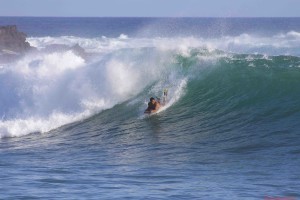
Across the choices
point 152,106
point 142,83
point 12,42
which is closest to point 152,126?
point 152,106

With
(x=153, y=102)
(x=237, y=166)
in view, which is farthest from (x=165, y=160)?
(x=153, y=102)

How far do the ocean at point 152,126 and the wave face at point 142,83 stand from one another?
3 centimetres

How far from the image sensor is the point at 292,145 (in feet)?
45.3

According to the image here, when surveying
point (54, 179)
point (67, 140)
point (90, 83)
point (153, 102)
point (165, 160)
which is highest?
point (90, 83)

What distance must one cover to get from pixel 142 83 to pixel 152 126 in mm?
3753

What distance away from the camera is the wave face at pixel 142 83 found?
1819 centimetres

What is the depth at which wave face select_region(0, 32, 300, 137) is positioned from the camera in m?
18.2

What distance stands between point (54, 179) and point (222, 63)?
10111mm

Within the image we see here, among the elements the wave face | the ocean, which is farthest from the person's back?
the wave face

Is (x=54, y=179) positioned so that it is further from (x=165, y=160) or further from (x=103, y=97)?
(x=103, y=97)

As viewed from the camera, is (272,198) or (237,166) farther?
(237,166)

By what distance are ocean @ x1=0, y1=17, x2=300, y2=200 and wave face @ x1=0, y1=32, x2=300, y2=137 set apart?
0.10 feet

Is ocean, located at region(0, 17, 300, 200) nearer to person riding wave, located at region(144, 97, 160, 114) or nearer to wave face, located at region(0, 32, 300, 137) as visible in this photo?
wave face, located at region(0, 32, 300, 137)

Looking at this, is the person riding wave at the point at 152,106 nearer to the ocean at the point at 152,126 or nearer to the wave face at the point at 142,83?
the ocean at the point at 152,126
